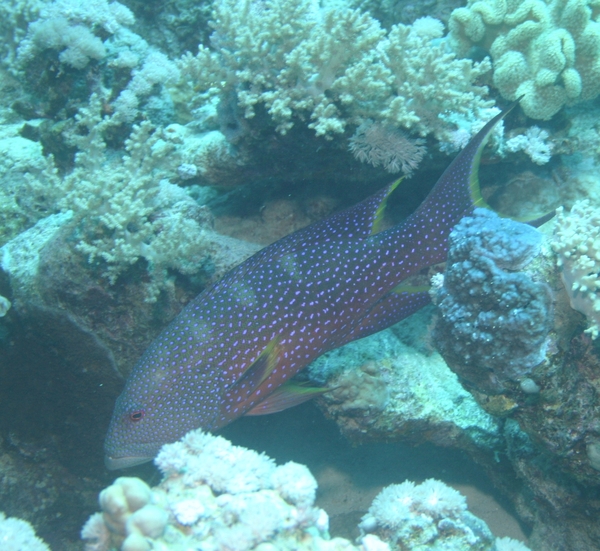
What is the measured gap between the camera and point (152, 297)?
368 centimetres

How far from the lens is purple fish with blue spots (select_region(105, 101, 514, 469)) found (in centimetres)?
315

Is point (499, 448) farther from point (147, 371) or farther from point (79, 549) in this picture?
point (79, 549)

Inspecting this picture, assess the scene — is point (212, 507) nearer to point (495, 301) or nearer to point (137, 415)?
point (137, 415)

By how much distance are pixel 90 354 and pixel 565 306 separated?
13.2 ft

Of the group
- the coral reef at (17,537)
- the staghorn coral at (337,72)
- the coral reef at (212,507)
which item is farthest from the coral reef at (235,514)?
the staghorn coral at (337,72)

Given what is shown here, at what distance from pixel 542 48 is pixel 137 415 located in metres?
5.24

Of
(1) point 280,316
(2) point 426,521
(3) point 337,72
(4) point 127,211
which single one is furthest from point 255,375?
(3) point 337,72

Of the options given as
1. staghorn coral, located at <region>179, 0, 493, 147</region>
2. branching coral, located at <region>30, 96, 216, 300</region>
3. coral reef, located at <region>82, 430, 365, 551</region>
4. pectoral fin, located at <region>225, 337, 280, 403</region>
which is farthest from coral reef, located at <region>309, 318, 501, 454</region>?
staghorn coral, located at <region>179, 0, 493, 147</region>

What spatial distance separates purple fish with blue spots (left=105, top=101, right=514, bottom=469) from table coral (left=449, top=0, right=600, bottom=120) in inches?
62.4

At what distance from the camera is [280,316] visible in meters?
3.35

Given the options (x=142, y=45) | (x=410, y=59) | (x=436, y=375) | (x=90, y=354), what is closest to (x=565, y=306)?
(x=436, y=375)

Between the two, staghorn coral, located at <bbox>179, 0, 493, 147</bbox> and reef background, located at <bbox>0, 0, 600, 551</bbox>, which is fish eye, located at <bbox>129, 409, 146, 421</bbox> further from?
staghorn coral, located at <bbox>179, 0, 493, 147</bbox>

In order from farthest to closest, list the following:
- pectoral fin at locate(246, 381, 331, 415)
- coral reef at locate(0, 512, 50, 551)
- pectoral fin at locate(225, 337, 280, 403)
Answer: pectoral fin at locate(246, 381, 331, 415) → pectoral fin at locate(225, 337, 280, 403) → coral reef at locate(0, 512, 50, 551)

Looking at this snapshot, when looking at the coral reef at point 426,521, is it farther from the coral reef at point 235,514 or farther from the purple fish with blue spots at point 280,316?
the purple fish with blue spots at point 280,316
